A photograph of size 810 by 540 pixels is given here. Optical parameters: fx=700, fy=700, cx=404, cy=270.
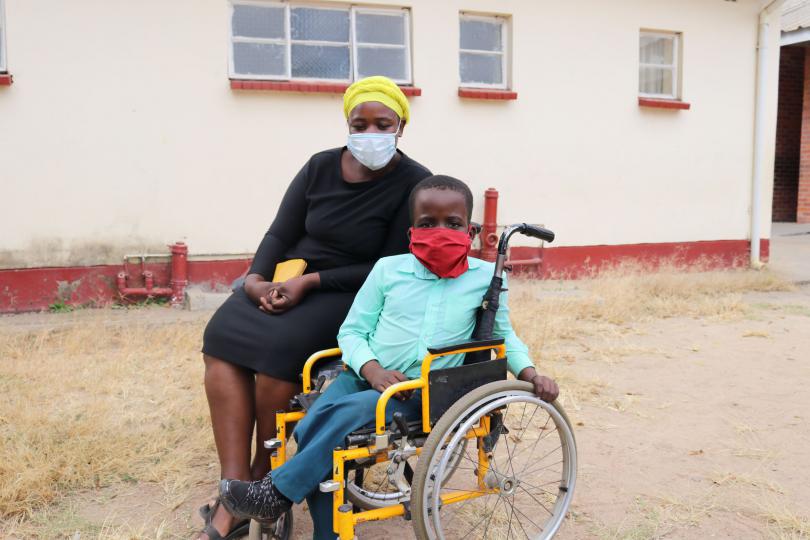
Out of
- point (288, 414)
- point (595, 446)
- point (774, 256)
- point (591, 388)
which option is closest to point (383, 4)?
point (591, 388)

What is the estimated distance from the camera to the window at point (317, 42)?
22.0ft

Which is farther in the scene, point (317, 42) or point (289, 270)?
point (317, 42)

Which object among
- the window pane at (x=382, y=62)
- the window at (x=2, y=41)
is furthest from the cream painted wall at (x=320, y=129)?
the window pane at (x=382, y=62)

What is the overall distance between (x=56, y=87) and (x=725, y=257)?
794 cm

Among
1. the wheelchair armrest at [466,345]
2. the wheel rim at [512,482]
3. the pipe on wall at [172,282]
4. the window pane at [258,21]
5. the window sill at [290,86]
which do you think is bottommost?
the wheel rim at [512,482]

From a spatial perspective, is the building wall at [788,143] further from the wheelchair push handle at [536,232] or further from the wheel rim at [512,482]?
the wheelchair push handle at [536,232]

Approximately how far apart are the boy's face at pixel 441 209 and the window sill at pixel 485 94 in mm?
5303

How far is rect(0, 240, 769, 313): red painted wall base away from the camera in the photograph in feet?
20.1

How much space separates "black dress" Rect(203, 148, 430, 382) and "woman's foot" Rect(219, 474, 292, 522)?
18.8 inches

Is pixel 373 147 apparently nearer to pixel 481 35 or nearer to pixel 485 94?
pixel 485 94

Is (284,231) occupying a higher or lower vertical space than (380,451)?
higher

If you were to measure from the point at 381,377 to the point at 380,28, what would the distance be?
5729 millimetres

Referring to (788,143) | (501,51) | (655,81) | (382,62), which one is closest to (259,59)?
(382,62)

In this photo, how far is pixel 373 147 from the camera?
2.69 m
